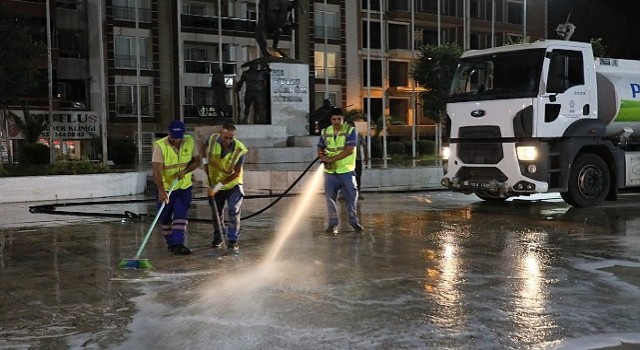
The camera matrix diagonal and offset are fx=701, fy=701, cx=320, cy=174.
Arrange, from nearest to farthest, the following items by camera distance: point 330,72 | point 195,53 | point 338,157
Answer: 1. point 338,157
2. point 195,53
3. point 330,72

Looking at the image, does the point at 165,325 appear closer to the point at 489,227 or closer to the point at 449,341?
the point at 449,341

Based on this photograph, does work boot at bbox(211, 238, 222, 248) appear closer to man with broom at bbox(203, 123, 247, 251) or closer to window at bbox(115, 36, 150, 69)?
man with broom at bbox(203, 123, 247, 251)

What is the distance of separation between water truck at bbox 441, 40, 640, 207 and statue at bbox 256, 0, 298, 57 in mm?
10184

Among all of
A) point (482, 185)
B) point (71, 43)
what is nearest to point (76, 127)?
point (71, 43)

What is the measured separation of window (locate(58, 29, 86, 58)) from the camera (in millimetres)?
41594

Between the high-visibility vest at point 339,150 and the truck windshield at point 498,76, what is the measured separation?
4.08 m

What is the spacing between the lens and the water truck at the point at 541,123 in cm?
1257

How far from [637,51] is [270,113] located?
2794cm

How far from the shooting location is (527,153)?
12617 mm

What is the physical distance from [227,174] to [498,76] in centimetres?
645

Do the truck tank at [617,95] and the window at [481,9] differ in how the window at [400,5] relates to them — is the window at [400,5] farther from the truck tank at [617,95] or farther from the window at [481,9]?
the truck tank at [617,95]

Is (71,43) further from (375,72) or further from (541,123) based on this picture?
(541,123)

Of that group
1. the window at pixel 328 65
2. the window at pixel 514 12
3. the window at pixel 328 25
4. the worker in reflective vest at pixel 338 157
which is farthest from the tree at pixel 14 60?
the window at pixel 514 12

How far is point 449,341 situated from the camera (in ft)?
16.0
